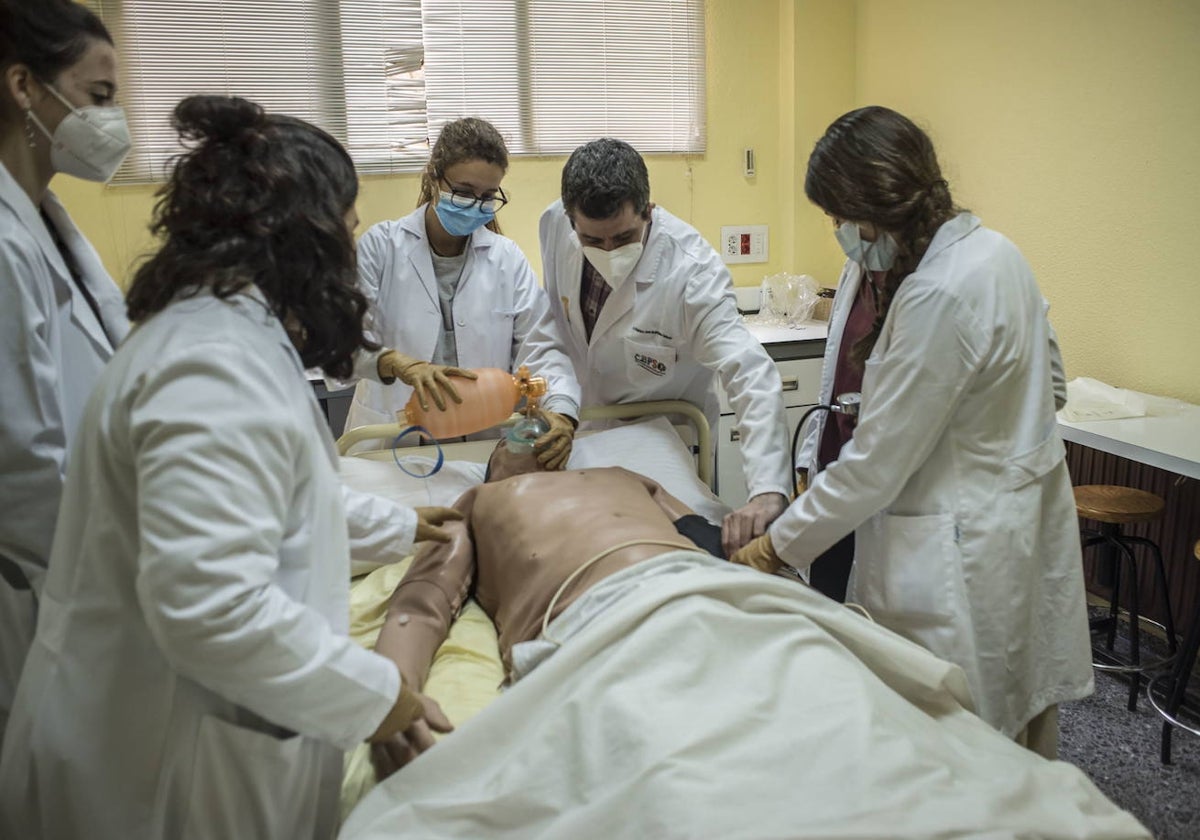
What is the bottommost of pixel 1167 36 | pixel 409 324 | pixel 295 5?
pixel 409 324

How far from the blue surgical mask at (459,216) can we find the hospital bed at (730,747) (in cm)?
118

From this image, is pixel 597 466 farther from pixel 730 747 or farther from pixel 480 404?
pixel 730 747

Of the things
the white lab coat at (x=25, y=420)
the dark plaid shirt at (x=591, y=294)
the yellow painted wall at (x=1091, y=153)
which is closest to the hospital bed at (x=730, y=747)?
the white lab coat at (x=25, y=420)

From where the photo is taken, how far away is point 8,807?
39.4 inches

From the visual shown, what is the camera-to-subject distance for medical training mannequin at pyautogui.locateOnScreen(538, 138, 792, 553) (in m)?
1.89

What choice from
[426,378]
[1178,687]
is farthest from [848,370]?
[1178,687]

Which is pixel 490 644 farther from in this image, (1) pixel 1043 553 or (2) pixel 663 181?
(2) pixel 663 181

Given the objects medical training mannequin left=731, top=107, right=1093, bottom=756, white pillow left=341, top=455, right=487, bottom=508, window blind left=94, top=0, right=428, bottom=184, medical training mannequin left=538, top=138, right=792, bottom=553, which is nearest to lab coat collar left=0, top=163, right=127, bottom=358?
white pillow left=341, top=455, right=487, bottom=508

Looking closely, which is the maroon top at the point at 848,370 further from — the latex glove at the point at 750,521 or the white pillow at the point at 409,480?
the white pillow at the point at 409,480

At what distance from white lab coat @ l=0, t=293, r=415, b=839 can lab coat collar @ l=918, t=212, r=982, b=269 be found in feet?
Answer: 3.23

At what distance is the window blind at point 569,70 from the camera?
133 inches

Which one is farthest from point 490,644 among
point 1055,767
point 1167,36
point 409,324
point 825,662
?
point 1167,36

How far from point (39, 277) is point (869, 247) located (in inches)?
49.9

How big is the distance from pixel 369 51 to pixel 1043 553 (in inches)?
109
